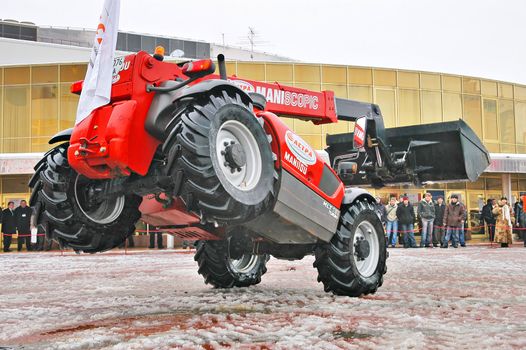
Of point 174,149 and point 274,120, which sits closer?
point 174,149

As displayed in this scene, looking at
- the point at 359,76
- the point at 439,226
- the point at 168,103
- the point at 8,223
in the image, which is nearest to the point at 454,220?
the point at 439,226

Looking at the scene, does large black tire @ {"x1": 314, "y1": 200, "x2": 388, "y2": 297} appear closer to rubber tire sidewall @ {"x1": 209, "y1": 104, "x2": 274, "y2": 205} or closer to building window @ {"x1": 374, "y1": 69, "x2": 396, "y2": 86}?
rubber tire sidewall @ {"x1": 209, "y1": 104, "x2": 274, "y2": 205}

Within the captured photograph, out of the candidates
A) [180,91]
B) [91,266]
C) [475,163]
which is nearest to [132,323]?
[180,91]

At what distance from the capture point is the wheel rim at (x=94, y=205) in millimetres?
5977

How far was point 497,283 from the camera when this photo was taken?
8.30 m

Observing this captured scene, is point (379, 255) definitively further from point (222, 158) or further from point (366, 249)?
point (222, 158)

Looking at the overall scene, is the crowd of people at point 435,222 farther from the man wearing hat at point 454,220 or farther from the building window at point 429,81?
the building window at point 429,81

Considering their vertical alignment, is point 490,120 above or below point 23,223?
above

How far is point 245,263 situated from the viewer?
839 centimetres

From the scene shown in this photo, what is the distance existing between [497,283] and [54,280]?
679 centimetres

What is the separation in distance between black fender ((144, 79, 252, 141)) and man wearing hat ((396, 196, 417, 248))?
1676 centimetres

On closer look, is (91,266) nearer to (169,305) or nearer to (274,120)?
(169,305)

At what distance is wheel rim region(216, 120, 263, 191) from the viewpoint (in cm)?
526

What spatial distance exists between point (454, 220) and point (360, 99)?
9.39 m
